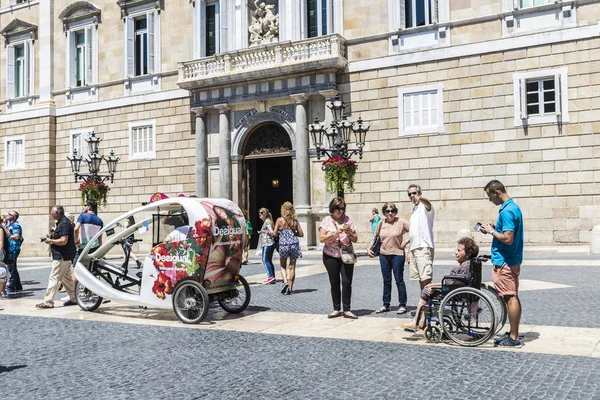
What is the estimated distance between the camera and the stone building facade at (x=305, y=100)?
754 inches

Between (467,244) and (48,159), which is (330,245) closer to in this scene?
(467,244)

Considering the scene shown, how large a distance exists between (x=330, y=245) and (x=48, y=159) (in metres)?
24.2

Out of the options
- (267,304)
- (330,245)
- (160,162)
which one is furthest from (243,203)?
(330,245)

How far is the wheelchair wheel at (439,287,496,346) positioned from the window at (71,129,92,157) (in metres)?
24.9

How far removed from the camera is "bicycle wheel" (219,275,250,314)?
32.3 ft

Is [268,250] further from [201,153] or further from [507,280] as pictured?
[201,153]

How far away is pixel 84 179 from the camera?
27125 millimetres

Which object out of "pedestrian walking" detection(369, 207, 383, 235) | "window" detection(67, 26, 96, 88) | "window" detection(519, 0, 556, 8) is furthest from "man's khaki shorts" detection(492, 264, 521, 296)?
"window" detection(67, 26, 96, 88)

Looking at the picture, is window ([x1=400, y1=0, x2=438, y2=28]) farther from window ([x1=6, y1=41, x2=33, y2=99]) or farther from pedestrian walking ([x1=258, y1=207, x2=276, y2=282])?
window ([x1=6, y1=41, x2=33, y2=99])

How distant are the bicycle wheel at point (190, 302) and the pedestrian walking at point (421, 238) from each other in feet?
10.4

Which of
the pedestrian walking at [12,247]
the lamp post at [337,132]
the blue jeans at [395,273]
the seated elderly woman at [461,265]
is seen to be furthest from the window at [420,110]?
the seated elderly woman at [461,265]

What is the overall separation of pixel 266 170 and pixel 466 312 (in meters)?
19.9

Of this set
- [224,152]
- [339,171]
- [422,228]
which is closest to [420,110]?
[339,171]

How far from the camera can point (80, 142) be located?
95.9 feet
